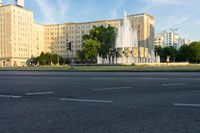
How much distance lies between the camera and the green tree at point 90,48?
334ft

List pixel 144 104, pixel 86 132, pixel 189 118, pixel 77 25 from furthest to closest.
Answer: pixel 77 25
pixel 144 104
pixel 189 118
pixel 86 132

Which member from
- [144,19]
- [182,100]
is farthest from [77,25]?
[182,100]

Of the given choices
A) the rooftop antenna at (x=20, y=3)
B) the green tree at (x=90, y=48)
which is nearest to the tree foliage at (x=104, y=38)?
the green tree at (x=90, y=48)

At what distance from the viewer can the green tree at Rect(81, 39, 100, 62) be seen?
334ft

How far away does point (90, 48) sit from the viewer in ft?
335

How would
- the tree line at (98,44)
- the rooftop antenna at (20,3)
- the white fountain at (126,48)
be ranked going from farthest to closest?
the rooftop antenna at (20,3), the tree line at (98,44), the white fountain at (126,48)

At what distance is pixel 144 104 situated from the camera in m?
8.15

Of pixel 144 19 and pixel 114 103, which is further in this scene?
pixel 144 19

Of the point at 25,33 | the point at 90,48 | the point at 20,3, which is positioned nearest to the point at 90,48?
the point at 90,48

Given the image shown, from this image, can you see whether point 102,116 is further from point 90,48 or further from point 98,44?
point 98,44

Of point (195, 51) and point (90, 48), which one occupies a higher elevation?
point (90, 48)

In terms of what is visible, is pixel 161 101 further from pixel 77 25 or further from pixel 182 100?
pixel 77 25

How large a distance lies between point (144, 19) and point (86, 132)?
177 metres

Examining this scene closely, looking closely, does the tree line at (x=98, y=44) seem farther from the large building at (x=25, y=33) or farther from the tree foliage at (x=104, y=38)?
the large building at (x=25, y=33)
